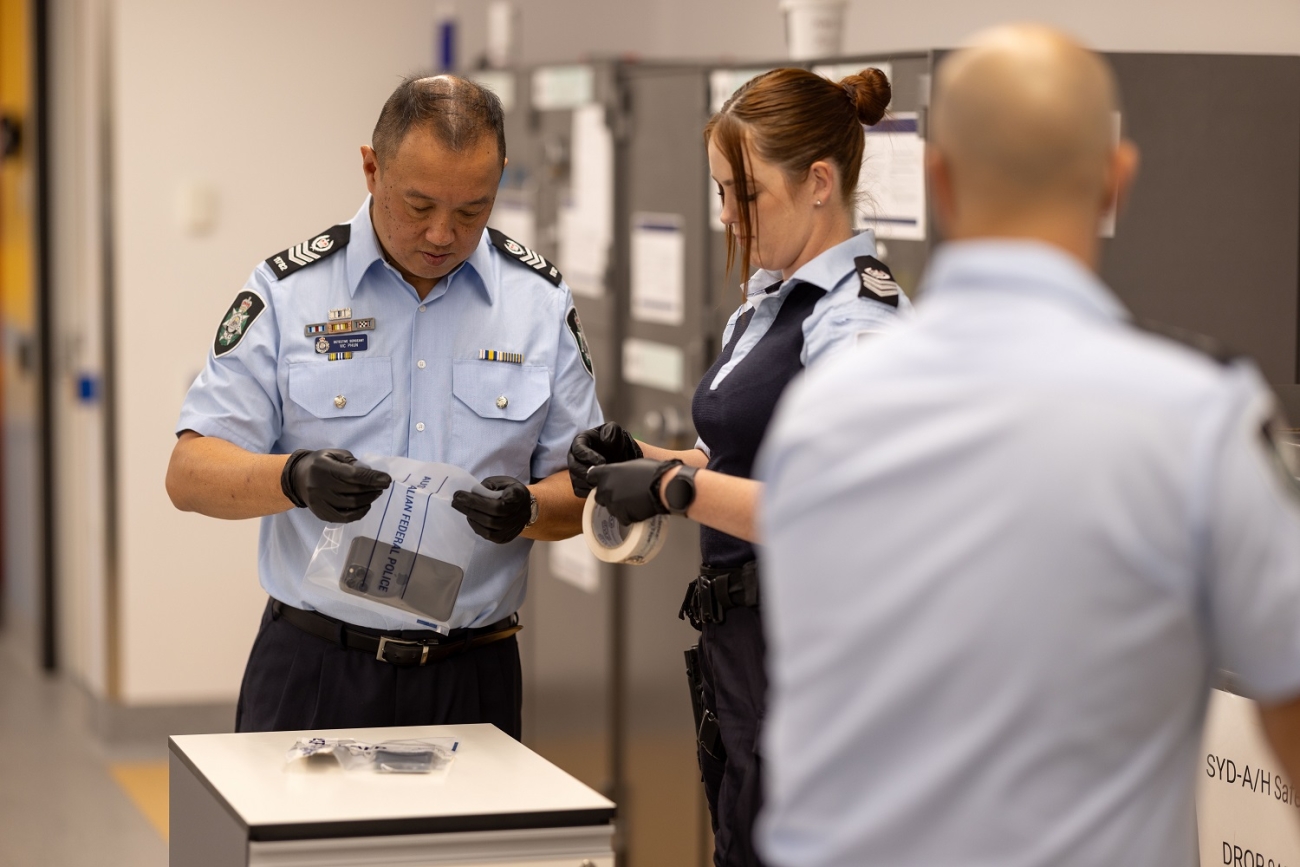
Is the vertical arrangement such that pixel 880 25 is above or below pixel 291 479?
above

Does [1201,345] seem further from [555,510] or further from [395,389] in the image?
[395,389]

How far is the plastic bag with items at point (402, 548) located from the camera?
6.66ft

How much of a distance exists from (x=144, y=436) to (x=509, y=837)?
3.25 metres

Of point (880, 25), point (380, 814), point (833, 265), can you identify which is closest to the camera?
point (380, 814)

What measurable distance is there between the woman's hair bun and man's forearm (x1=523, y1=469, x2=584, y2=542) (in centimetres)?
67

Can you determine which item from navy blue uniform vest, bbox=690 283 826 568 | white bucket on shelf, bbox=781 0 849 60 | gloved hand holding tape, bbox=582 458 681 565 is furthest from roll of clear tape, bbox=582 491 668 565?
white bucket on shelf, bbox=781 0 849 60

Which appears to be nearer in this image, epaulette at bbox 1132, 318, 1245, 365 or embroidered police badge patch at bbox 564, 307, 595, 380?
epaulette at bbox 1132, 318, 1245, 365

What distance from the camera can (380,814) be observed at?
1.62m

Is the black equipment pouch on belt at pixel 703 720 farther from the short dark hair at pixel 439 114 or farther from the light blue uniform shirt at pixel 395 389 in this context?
the short dark hair at pixel 439 114

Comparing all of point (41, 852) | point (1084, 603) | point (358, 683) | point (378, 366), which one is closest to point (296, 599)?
point (358, 683)

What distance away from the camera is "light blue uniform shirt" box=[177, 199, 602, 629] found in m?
2.12

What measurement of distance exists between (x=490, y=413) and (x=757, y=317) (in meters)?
0.43

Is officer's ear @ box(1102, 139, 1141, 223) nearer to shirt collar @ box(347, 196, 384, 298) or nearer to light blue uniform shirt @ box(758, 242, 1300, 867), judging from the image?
light blue uniform shirt @ box(758, 242, 1300, 867)

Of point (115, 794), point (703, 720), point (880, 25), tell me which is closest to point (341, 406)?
point (703, 720)
